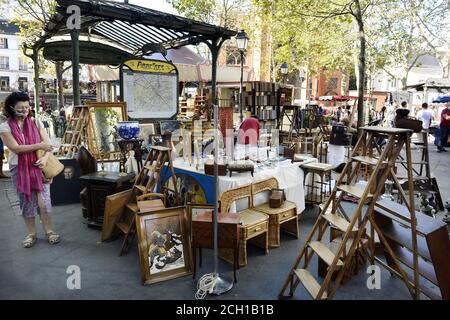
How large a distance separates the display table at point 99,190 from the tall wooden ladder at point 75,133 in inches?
61.1

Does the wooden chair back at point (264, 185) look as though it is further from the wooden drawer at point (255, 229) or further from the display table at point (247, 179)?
the wooden drawer at point (255, 229)

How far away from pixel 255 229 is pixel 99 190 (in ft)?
7.70

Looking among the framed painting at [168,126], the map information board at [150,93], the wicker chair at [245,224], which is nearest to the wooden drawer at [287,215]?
the wicker chair at [245,224]

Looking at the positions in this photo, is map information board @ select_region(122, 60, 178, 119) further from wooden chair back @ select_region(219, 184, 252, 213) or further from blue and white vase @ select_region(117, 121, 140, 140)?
wooden chair back @ select_region(219, 184, 252, 213)

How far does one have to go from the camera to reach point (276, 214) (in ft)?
14.5

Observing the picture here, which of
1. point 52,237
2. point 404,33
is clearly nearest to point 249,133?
point 52,237

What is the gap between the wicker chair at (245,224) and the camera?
401cm

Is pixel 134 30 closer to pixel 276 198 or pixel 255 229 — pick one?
pixel 276 198

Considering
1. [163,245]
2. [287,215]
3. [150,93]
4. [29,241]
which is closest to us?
[163,245]

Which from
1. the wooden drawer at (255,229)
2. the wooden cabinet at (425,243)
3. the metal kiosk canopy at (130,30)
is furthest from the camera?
the metal kiosk canopy at (130,30)

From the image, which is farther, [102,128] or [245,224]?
[102,128]

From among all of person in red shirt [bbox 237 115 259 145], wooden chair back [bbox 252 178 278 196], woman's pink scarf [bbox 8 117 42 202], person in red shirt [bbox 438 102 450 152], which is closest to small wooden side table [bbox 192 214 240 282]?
wooden chair back [bbox 252 178 278 196]

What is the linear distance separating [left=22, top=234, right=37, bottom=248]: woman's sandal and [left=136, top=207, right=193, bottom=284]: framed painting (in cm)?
168

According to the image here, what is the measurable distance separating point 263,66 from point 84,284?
900 inches
